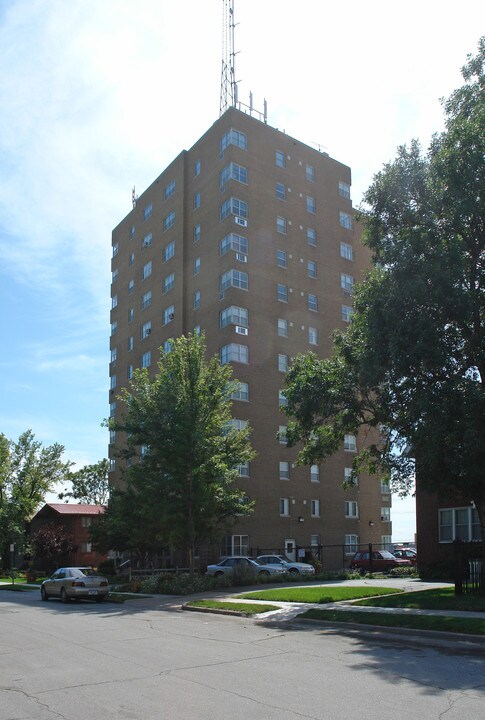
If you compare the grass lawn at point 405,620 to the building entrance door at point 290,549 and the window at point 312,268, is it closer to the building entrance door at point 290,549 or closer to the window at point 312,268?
the building entrance door at point 290,549

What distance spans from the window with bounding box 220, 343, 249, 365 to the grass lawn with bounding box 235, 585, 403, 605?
75.5ft

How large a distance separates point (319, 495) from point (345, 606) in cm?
3095

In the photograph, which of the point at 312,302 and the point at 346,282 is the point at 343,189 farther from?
the point at 312,302

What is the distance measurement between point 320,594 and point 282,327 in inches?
1141

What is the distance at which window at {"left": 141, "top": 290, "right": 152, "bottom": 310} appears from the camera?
5816 centimetres

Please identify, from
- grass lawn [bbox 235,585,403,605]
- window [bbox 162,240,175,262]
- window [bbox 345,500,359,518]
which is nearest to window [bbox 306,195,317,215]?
window [bbox 162,240,175,262]

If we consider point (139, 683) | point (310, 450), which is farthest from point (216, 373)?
point (139, 683)

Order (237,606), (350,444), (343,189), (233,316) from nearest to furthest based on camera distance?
(237,606)
(233,316)
(350,444)
(343,189)

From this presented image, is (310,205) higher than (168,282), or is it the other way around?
(310,205)

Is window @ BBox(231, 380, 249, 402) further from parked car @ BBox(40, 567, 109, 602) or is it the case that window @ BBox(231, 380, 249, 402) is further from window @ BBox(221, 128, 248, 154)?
parked car @ BBox(40, 567, 109, 602)

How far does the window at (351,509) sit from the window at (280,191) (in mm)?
23390

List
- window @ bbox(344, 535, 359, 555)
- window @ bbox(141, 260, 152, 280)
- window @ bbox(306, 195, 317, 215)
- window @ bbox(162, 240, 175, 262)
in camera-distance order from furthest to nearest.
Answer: window @ bbox(141, 260, 152, 280) → window @ bbox(162, 240, 175, 262) → window @ bbox(306, 195, 317, 215) → window @ bbox(344, 535, 359, 555)

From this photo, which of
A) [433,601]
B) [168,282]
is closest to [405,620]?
[433,601]

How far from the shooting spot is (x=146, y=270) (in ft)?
196
